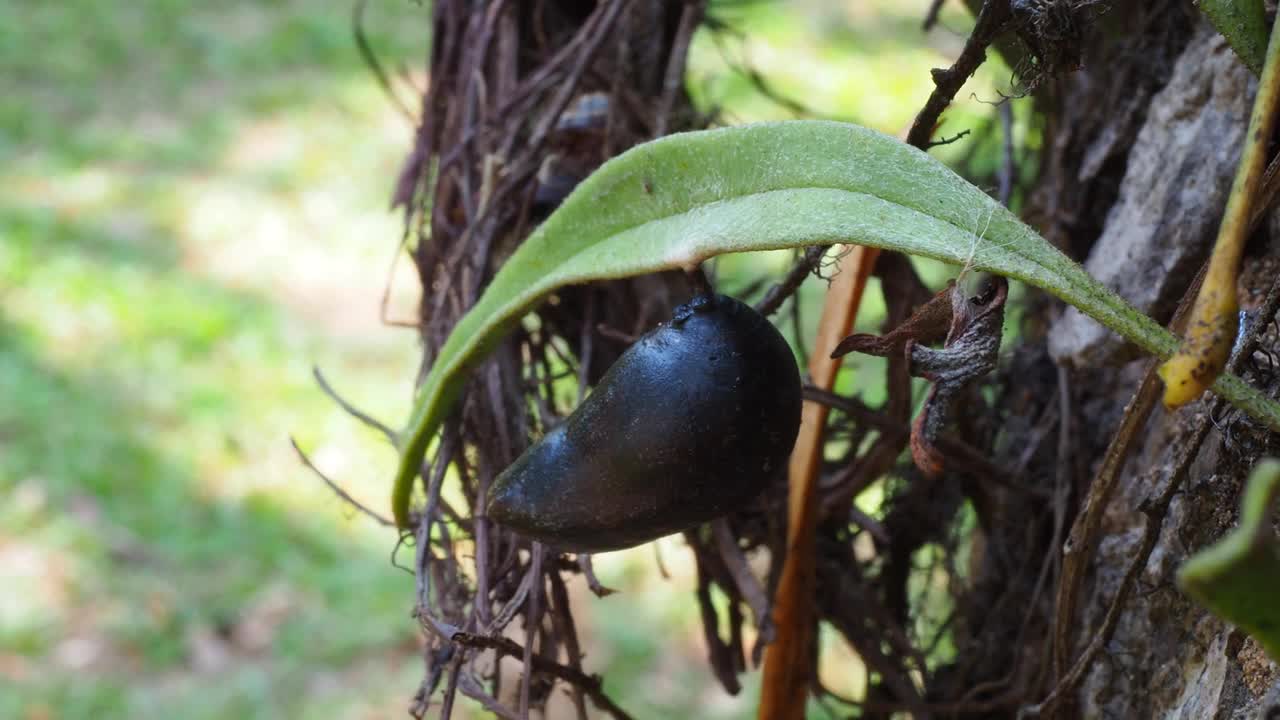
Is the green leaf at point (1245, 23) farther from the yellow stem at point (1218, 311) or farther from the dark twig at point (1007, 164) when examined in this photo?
the dark twig at point (1007, 164)

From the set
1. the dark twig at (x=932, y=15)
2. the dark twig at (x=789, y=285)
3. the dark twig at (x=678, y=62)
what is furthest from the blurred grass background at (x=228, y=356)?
the dark twig at (x=789, y=285)

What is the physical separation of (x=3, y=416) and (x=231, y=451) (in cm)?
41

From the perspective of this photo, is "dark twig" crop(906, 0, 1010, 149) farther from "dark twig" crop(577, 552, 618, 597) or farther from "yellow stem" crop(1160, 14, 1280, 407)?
"dark twig" crop(577, 552, 618, 597)

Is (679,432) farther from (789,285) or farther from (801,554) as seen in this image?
(801,554)

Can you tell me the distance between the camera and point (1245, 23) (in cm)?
51

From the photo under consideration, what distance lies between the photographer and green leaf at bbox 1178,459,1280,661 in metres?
0.33

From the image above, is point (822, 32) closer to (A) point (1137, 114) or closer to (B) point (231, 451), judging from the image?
(B) point (231, 451)

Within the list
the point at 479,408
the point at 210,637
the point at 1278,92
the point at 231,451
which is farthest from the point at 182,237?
the point at 1278,92

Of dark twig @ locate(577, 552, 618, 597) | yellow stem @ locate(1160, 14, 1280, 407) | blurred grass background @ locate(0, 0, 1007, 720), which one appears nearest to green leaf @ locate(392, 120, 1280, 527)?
yellow stem @ locate(1160, 14, 1280, 407)

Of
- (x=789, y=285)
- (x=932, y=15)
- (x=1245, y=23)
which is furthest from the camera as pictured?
(x=932, y=15)

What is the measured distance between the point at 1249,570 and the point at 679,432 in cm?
26

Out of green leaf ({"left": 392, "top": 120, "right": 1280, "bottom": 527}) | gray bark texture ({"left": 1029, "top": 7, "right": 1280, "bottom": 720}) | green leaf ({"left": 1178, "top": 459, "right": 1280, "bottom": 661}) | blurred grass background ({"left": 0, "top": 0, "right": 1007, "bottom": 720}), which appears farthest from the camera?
blurred grass background ({"left": 0, "top": 0, "right": 1007, "bottom": 720})

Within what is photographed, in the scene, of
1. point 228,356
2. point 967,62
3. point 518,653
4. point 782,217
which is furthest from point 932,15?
point 228,356

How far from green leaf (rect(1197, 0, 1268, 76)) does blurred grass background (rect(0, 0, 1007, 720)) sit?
56 centimetres
